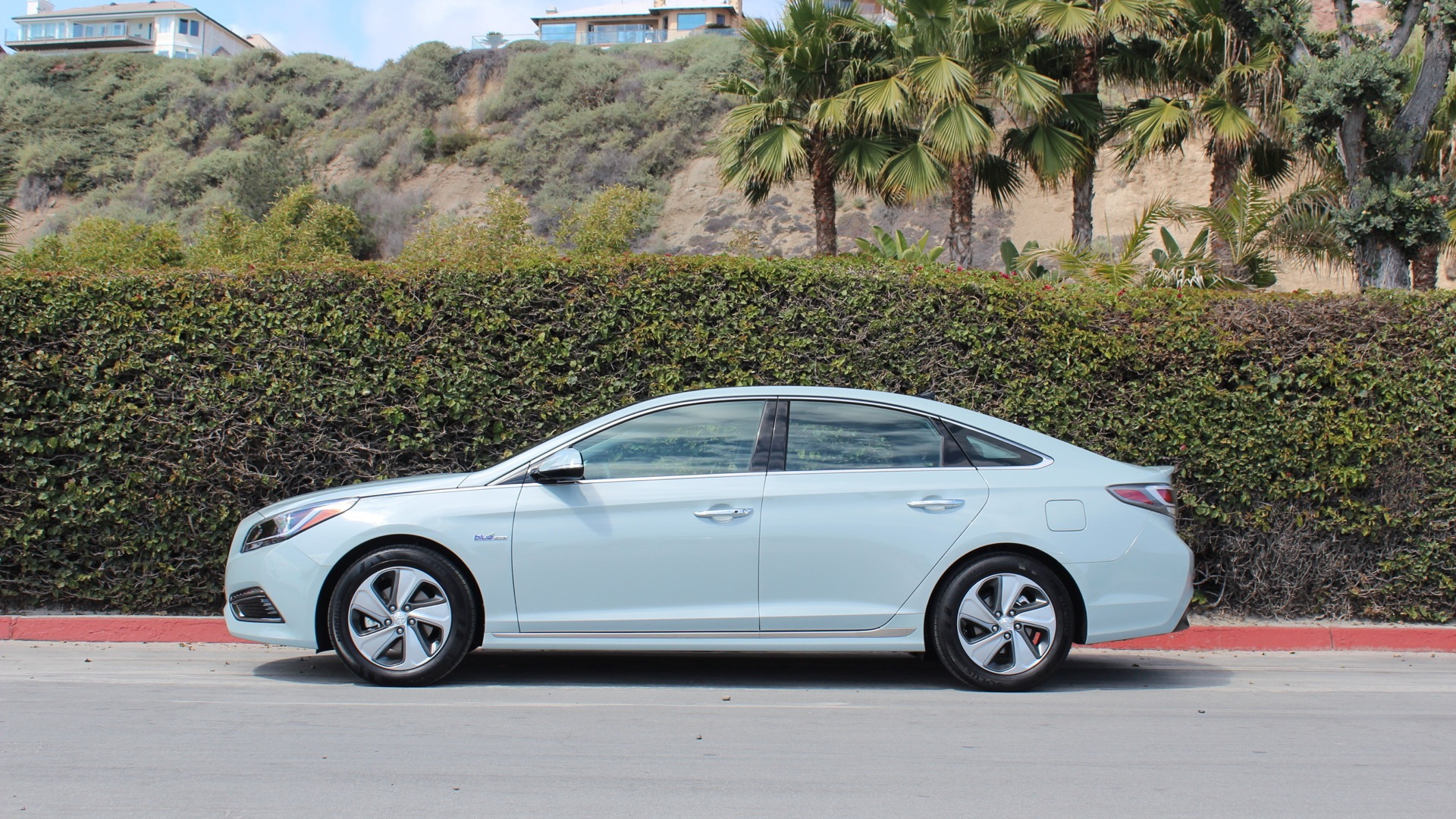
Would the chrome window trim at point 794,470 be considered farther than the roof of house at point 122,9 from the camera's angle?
No

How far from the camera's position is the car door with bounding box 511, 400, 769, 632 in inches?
224

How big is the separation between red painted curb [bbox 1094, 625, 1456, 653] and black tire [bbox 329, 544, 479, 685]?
436 centimetres

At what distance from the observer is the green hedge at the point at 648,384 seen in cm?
760

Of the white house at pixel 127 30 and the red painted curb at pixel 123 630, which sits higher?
the white house at pixel 127 30

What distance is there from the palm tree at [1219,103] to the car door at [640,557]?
12398mm

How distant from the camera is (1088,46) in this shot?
16656 mm

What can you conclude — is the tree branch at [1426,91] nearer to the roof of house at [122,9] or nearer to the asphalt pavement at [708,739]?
the asphalt pavement at [708,739]

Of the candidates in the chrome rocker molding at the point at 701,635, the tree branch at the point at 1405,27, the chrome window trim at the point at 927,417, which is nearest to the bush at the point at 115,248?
the chrome rocker molding at the point at 701,635

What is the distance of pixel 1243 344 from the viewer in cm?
774

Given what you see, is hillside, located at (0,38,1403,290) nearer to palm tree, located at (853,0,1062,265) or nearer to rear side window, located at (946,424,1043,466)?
palm tree, located at (853,0,1062,265)

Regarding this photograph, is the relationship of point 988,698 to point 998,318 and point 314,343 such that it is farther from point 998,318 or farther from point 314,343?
point 314,343

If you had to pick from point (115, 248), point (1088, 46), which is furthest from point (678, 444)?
point (115, 248)

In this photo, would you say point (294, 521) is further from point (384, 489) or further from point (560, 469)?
point (560, 469)

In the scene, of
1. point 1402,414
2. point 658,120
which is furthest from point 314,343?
point 658,120
